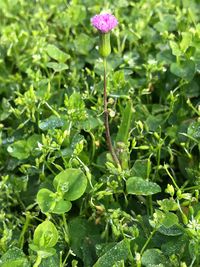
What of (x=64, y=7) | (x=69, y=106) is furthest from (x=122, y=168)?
(x=64, y=7)

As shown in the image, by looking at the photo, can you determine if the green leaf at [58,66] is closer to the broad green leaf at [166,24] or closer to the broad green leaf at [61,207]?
the broad green leaf at [166,24]

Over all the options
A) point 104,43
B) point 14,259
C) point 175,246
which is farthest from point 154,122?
point 14,259

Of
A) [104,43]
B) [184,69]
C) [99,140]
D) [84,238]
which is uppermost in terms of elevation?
[104,43]

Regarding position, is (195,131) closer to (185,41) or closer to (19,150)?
(185,41)

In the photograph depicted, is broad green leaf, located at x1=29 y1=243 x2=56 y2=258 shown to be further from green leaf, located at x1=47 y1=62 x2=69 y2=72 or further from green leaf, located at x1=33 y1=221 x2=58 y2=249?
green leaf, located at x1=47 y1=62 x2=69 y2=72

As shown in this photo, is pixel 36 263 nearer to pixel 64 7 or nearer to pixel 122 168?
pixel 122 168

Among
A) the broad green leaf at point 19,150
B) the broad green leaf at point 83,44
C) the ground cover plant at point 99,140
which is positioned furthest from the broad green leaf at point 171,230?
the broad green leaf at point 83,44
